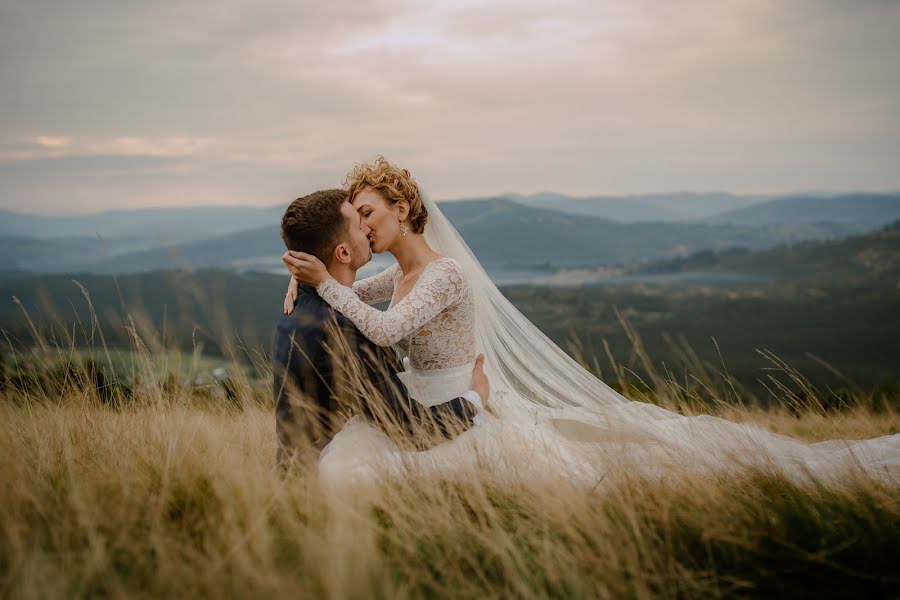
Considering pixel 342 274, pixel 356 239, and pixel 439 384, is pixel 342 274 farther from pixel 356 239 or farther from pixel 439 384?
pixel 439 384

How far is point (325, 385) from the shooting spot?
13.0 ft

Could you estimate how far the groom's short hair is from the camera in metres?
4.12

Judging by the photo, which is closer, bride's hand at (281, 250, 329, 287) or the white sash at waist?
bride's hand at (281, 250, 329, 287)

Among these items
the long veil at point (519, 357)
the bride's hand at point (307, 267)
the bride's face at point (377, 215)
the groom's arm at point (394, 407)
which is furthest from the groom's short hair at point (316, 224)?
the long veil at point (519, 357)

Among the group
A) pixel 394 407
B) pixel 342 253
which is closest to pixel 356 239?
pixel 342 253

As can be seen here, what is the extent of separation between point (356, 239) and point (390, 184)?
66 centimetres

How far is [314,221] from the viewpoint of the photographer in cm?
415

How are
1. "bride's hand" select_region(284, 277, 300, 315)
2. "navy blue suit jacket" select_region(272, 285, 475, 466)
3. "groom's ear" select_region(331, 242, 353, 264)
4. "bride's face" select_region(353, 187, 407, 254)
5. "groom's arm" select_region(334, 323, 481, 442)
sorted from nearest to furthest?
1. "navy blue suit jacket" select_region(272, 285, 475, 466)
2. "groom's arm" select_region(334, 323, 481, 442)
3. "groom's ear" select_region(331, 242, 353, 264)
4. "bride's hand" select_region(284, 277, 300, 315)
5. "bride's face" select_region(353, 187, 407, 254)

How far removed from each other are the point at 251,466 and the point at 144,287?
16000 cm

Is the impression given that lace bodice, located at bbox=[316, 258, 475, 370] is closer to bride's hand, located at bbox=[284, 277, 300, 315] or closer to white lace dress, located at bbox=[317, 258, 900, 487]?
white lace dress, located at bbox=[317, 258, 900, 487]

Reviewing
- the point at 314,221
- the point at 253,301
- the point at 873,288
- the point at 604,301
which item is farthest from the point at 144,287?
the point at 873,288

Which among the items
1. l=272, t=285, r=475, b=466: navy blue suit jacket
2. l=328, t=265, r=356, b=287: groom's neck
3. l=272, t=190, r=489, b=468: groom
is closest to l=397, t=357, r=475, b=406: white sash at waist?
l=272, t=190, r=489, b=468: groom

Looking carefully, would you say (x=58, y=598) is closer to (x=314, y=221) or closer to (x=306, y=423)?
(x=306, y=423)

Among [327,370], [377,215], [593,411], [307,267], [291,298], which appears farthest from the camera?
[593,411]
